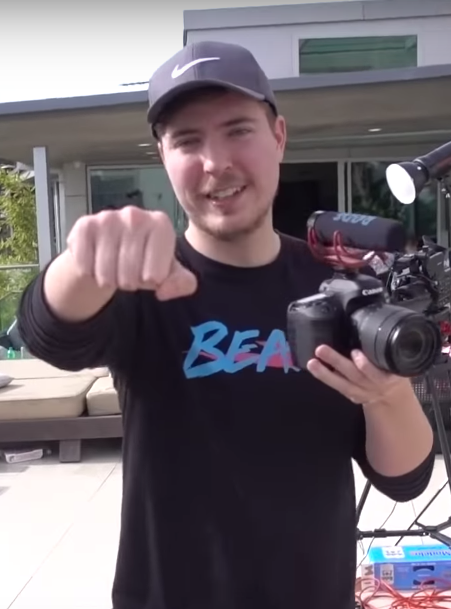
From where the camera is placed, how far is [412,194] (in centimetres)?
174

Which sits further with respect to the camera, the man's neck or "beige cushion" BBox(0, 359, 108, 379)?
"beige cushion" BBox(0, 359, 108, 379)

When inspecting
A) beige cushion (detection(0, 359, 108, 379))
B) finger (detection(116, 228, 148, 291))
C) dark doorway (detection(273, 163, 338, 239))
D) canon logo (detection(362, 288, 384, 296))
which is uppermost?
A: dark doorway (detection(273, 163, 338, 239))

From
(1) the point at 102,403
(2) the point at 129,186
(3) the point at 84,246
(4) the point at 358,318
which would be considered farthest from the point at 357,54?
(3) the point at 84,246

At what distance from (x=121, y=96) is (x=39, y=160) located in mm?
1581

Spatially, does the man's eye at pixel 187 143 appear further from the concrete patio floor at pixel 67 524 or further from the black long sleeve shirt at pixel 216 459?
the concrete patio floor at pixel 67 524

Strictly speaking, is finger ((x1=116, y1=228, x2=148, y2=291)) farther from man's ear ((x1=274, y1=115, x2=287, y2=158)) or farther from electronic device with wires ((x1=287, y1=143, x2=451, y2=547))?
man's ear ((x1=274, y1=115, x2=287, y2=158))

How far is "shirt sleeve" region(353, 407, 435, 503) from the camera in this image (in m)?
1.32

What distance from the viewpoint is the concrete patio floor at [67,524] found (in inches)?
131

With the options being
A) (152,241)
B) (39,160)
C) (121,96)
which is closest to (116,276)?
(152,241)

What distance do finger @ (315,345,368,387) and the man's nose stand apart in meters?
0.34

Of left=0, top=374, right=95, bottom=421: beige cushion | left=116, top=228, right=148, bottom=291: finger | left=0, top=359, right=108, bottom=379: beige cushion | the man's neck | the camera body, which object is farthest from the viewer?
left=0, top=359, right=108, bottom=379: beige cushion

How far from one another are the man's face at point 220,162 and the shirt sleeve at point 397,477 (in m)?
0.41

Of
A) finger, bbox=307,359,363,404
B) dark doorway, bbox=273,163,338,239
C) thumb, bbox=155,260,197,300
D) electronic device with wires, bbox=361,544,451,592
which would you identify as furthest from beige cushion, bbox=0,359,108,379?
thumb, bbox=155,260,197,300

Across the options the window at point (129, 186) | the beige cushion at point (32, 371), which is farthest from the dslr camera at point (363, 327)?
the window at point (129, 186)
